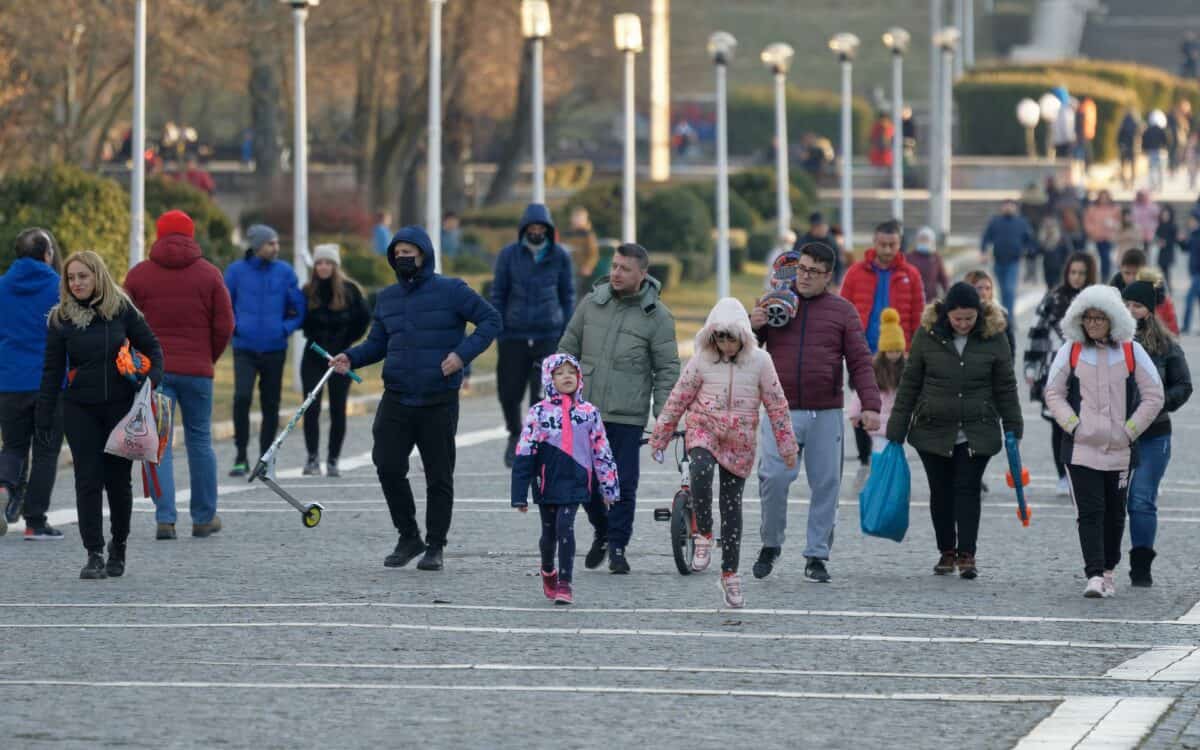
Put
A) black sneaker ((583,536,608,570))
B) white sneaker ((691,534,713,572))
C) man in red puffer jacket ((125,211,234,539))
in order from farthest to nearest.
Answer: man in red puffer jacket ((125,211,234,539))
black sneaker ((583,536,608,570))
white sneaker ((691,534,713,572))

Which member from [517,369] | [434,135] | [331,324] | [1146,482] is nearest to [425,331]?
[1146,482]

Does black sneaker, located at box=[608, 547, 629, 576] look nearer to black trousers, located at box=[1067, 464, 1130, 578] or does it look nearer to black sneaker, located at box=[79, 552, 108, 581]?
black trousers, located at box=[1067, 464, 1130, 578]

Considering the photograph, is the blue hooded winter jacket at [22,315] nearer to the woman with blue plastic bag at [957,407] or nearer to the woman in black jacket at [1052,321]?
the woman with blue plastic bag at [957,407]

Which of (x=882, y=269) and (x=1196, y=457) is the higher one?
(x=882, y=269)

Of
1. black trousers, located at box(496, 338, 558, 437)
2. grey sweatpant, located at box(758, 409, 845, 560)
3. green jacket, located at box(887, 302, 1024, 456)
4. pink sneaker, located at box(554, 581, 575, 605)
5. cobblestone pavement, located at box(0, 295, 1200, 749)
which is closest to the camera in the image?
cobblestone pavement, located at box(0, 295, 1200, 749)

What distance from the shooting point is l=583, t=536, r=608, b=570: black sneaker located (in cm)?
1310

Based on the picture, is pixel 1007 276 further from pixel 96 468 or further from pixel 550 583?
pixel 550 583

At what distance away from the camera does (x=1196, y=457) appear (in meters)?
19.4

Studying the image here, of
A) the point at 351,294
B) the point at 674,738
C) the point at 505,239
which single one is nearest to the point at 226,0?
the point at 505,239

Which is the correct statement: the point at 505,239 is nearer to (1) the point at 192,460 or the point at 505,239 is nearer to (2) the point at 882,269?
(2) the point at 882,269

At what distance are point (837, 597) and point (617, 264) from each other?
2.05 m

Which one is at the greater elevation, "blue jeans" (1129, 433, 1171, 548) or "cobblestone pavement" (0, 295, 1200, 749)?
"blue jeans" (1129, 433, 1171, 548)

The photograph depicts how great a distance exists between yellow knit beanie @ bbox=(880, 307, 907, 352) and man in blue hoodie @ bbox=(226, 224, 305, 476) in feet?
12.6

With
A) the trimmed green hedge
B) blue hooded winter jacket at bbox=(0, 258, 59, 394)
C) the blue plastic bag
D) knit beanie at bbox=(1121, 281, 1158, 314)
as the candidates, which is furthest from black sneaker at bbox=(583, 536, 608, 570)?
the trimmed green hedge
